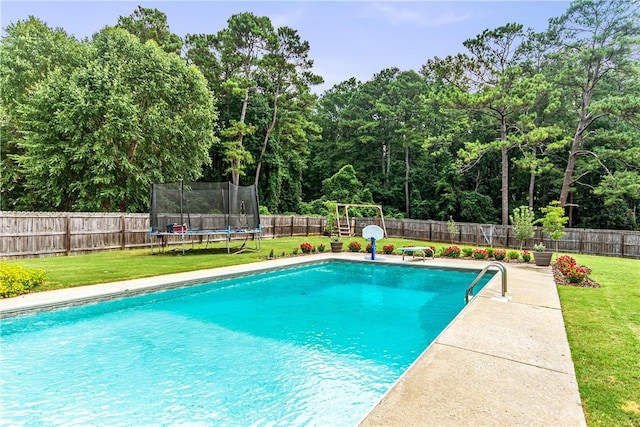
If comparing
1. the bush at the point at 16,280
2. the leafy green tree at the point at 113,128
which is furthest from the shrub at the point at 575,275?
the leafy green tree at the point at 113,128

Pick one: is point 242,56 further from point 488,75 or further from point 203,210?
point 488,75

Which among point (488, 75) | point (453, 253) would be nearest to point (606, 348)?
point (453, 253)

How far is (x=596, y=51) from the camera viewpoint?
18.7 m

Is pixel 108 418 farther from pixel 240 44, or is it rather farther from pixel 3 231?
pixel 240 44

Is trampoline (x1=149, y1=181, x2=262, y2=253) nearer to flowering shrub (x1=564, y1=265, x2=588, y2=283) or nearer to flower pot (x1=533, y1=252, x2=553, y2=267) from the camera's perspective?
flower pot (x1=533, y1=252, x2=553, y2=267)

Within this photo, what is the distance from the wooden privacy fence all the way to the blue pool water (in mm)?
6089

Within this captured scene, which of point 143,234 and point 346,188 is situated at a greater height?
point 346,188

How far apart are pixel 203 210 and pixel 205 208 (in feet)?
0.33

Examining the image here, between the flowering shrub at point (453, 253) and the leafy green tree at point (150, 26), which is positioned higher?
the leafy green tree at point (150, 26)

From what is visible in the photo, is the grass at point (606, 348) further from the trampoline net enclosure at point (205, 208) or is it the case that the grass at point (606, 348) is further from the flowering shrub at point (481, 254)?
the trampoline net enclosure at point (205, 208)

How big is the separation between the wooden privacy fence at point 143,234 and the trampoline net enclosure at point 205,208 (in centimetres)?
206

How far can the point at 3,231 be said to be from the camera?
9758 millimetres

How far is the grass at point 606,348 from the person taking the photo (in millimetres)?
2559

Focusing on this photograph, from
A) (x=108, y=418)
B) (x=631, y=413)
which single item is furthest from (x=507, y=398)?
(x=108, y=418)
